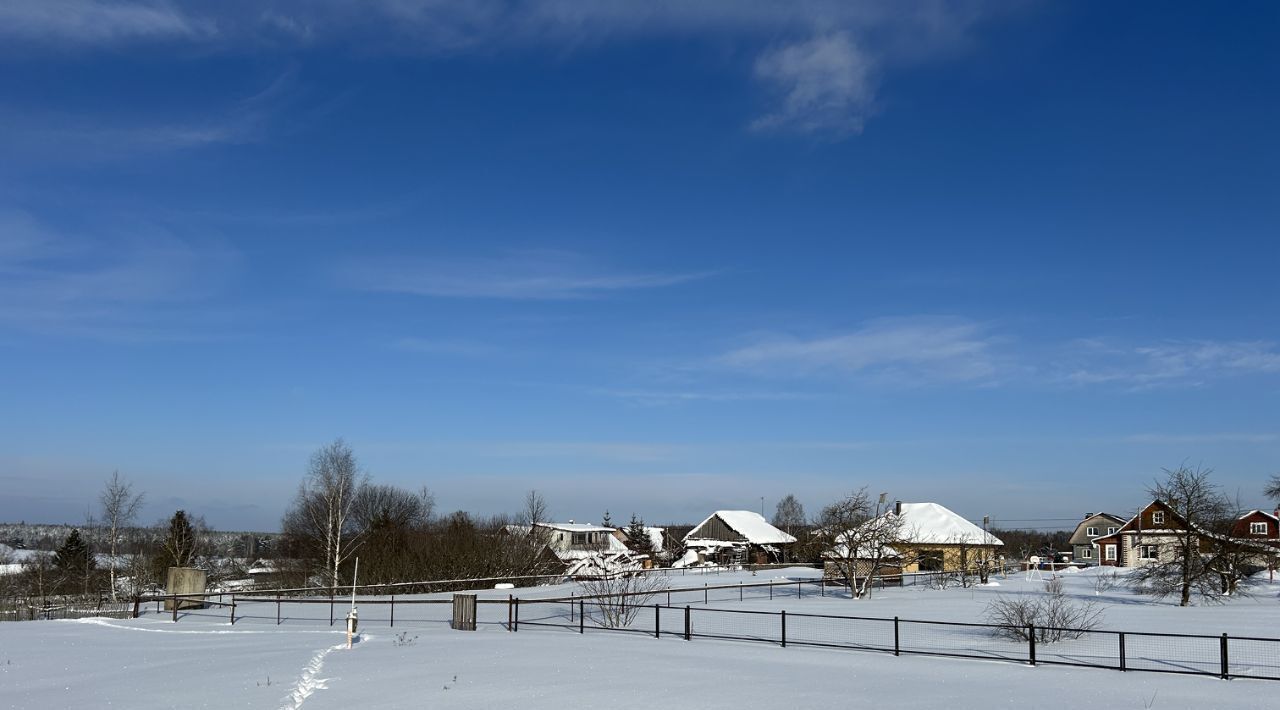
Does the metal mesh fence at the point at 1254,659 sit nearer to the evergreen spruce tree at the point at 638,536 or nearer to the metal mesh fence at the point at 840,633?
the metal mesh fence at the point at 840,633

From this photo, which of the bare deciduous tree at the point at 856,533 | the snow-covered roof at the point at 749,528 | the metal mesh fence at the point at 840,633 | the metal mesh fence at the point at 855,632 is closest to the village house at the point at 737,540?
the snow-covered roof at the point at 749,528

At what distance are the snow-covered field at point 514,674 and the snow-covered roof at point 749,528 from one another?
7321 centimetres

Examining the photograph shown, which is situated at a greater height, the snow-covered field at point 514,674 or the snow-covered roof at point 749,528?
the snow-covered field at point 514,674

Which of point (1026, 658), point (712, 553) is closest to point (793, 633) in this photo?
point (1026, 658)

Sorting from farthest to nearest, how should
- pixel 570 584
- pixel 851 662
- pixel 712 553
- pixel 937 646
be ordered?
pixel 712 553 → pixel 570 584 → pixel 937 646 → pixel 851 662

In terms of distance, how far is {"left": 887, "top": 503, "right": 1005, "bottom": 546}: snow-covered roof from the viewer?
7700cm

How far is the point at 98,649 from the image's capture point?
26109 mm

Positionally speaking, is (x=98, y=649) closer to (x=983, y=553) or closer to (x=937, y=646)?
(x=937, y=646)

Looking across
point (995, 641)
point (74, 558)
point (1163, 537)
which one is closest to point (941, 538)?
point (1163, 537)

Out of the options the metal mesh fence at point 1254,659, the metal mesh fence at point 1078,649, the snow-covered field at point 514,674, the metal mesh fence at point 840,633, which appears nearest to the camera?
the snow-covered field at point 514,674

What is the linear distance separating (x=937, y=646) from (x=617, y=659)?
9262mm

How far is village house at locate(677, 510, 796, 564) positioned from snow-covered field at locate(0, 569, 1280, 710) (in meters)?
68.1

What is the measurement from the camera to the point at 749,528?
107000 mm

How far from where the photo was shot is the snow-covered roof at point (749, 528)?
105m
